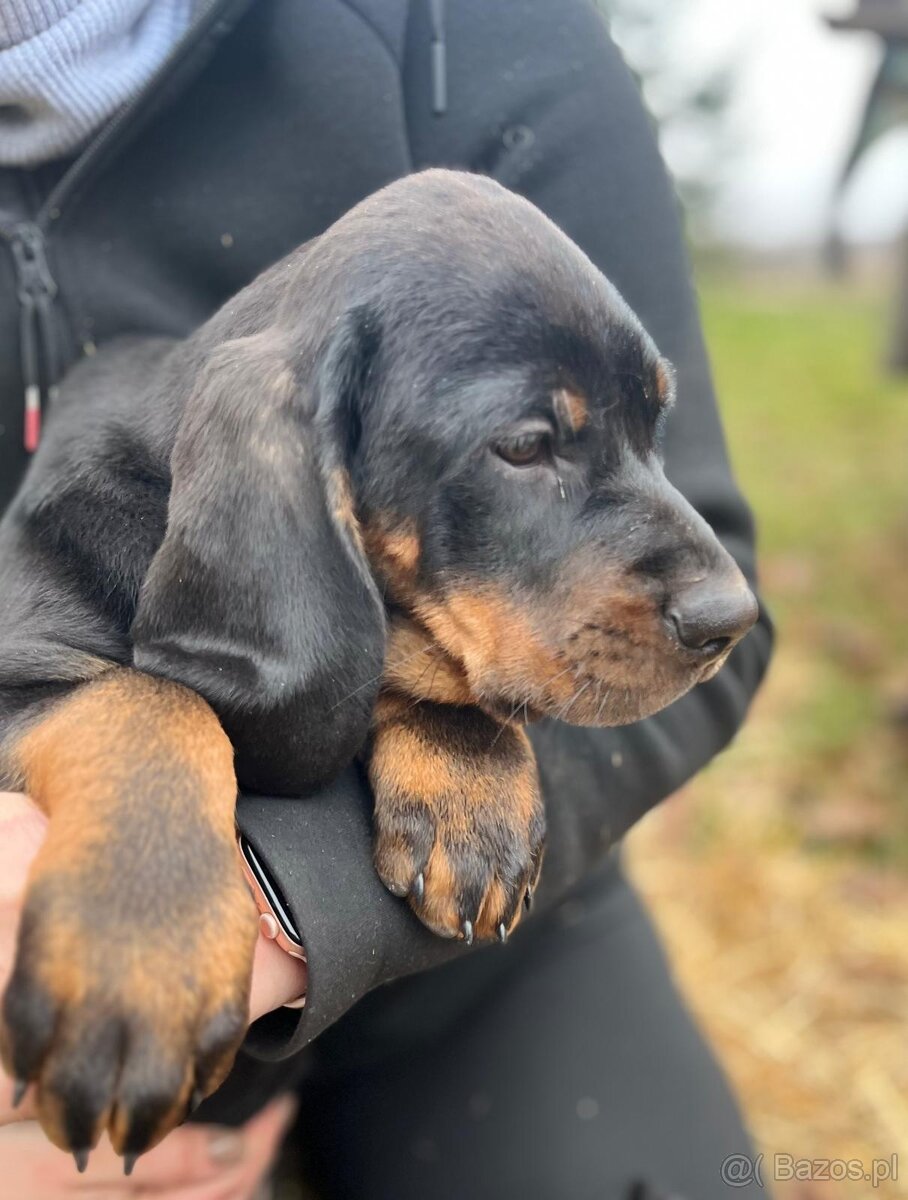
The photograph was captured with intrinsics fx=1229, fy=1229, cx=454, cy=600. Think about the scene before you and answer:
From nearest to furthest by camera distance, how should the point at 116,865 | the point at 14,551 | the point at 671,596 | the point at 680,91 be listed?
the point at 116,865 < the point at 671,596 < the point at 14,551 < the point at 680,91

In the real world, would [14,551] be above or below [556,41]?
below

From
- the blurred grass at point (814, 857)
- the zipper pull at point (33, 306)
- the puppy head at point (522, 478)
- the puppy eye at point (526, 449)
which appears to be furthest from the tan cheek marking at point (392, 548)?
the blurred grass at point (814, 857)

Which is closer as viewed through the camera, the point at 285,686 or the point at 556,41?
the point at 285,686

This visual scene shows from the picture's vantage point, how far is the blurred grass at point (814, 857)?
3762mm

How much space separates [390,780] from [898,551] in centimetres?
574

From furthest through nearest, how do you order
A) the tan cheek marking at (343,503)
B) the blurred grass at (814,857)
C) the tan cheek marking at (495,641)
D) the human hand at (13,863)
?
the blurred grass at (814,857) < the tan cheek marking at (495,641) < the tan cheek marking at (343,503) < the human hand at (13,863)

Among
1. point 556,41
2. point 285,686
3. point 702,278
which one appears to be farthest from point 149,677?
point 702,278

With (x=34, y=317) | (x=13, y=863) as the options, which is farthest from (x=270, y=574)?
(x=34, y=317)

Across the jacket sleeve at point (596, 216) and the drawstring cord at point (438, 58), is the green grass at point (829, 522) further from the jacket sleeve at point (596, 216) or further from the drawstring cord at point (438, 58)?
the drawstring cord at point (438, 58)

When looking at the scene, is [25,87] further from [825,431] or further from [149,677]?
[825,431]

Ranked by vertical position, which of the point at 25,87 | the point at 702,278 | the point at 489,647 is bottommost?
the point at 702,278

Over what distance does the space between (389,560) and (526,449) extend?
0.27m

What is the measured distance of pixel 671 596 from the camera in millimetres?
1798

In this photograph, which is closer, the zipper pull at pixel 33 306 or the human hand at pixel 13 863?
the human hand at pixel 13 863
